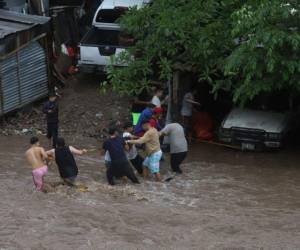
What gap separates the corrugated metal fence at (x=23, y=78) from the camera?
18.6 meters

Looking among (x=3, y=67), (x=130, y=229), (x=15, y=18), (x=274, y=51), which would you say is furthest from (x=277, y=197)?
(x=15, y=18)

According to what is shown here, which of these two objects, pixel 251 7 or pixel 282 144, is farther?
pixel 282 144

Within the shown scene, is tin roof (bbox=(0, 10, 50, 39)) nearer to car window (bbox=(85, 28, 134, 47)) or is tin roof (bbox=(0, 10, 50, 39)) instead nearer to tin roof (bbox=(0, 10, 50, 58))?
tin roof (bbox=(0, 10, 50, 58))

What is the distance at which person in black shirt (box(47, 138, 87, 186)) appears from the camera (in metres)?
12.8

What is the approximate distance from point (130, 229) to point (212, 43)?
7.15m

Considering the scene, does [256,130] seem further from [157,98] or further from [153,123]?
[153,123]

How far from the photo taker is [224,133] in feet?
57.2

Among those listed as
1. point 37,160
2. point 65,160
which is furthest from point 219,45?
point 37,160

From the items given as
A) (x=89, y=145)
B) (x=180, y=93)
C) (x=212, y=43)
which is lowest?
(x=89, y=145)

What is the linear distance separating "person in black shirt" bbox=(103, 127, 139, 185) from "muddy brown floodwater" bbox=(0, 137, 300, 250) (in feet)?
0.83

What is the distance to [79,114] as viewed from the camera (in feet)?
64.0

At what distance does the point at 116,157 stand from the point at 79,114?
20.7 feet

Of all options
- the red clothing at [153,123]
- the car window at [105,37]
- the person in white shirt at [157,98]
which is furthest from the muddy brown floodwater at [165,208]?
the car window at [105,37]

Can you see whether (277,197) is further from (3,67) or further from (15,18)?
(15,18)
